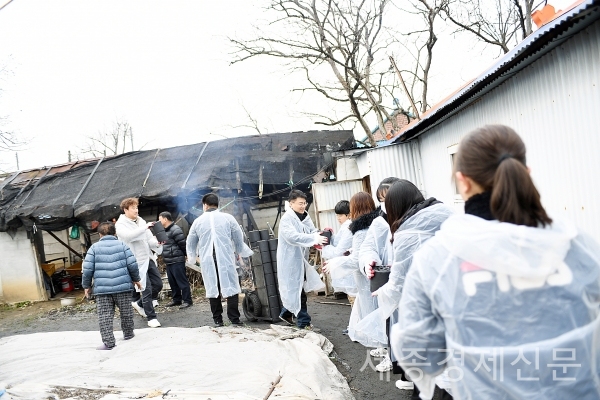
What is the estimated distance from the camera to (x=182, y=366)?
4.61 meters

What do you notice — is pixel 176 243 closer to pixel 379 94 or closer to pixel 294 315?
pixel 294 315

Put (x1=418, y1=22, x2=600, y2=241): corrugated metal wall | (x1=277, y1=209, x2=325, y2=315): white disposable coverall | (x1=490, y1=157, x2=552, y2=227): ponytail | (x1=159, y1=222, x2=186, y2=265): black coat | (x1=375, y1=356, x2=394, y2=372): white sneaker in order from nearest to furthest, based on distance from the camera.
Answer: (x1=490, y1=157, x2=552, y2=227): ponytail
(x1=418, y1=22, x2=600, y2=241): corrugated metal wall
(x1=375, y1=356, x2=394, y2=372): white sneaker
(x1=277, y1=209, x2=325, y2=315): white disposable coverall
(x1=159, y1=222, x2=186, y2=265): black coat

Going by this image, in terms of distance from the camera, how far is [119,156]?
12.2 m

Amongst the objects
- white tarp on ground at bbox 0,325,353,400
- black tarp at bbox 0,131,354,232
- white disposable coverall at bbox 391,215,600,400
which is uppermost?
black tarp at bbox 0,131,354,232

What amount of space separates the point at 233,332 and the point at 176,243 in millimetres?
3305

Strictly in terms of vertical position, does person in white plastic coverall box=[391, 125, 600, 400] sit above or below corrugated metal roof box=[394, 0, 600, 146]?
below

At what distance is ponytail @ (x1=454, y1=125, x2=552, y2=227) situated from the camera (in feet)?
4.72

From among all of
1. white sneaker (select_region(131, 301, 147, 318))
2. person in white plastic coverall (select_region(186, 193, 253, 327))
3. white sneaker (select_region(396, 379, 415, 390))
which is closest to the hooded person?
white sneaker (select_region(131, 301, 147, 318))

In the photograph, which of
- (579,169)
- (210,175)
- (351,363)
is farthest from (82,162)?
(579,169)

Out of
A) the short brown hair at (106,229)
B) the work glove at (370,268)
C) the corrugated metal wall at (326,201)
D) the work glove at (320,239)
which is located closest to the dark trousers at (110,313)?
the short brown hair at (106,229)

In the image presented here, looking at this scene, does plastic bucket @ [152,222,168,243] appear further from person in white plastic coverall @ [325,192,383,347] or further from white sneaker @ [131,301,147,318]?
person in white plastic coverall @ [325,192,383,347]

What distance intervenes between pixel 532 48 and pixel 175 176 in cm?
834

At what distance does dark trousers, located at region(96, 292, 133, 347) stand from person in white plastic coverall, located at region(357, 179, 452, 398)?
3764 mm

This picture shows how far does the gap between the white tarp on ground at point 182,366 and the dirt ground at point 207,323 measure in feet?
0.79
